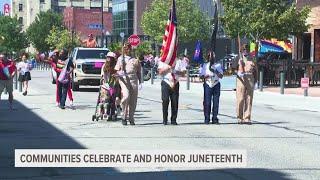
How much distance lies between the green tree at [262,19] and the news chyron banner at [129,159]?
86.4 ft

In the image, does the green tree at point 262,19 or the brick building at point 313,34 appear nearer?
the green tree at point 262,19

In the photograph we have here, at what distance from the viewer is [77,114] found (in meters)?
19.6

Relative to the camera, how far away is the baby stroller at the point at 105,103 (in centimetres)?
1734

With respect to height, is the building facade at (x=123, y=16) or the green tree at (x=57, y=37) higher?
the building facade at (x=123, y=16)

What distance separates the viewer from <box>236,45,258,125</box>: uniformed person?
1681 cm

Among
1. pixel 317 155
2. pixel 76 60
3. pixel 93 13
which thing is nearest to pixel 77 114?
pixel 317 155

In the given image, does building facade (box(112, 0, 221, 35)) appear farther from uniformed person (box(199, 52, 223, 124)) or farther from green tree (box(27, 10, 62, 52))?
uniformed person (box(199, 52, 223, 124))

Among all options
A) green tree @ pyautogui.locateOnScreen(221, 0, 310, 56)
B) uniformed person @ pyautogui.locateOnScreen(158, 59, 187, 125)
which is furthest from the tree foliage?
uniformed person @ pyautogui.locateOnScreen(158, 59, 187, 125)

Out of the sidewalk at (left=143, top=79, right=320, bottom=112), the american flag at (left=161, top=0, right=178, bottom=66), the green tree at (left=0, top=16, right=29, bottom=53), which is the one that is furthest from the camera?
the green tree at (left=0, top=16, right=29, bottom=53)

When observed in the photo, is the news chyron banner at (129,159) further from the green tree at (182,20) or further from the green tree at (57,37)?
the green tree at (57,37)

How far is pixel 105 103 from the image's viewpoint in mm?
17359

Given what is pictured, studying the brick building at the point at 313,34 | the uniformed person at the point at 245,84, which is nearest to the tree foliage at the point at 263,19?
the brick building at the point at 313,34

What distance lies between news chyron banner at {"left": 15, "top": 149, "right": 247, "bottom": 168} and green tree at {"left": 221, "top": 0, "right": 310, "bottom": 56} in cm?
2632

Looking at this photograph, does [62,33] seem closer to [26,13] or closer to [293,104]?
[26,13]
